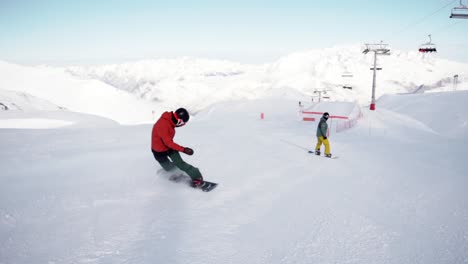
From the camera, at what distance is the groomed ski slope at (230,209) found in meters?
3.83

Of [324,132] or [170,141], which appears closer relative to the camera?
[170,141]

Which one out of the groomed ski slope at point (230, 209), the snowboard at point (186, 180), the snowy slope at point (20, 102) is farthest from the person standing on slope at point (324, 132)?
the snowy slope at point (20, 102)

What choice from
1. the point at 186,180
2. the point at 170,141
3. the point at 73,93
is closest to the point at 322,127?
the point at 186,180

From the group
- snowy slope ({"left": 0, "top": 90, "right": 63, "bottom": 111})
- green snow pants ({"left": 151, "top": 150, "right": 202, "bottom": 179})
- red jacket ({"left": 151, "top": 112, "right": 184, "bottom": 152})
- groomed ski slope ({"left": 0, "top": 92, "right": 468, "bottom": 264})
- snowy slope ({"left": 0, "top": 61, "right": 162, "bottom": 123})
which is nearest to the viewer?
groomed ski slope ({"left": 0, "top": 92, "right": 468, "bottom": 264})

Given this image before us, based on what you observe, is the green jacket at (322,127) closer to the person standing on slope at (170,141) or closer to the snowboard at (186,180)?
the snowboard at (186,180)

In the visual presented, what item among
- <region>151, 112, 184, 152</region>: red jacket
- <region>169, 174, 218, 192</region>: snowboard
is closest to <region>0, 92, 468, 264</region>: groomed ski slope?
<region>169, 174, 218, 192</region>: snowboard

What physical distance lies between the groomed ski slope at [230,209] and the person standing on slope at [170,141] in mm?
456

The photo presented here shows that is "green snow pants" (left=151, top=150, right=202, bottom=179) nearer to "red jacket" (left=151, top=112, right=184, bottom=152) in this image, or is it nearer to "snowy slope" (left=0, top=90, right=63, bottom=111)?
"red jacket" (left=151, top=112, right=184, bottom=152)

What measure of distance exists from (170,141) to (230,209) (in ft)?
5.66

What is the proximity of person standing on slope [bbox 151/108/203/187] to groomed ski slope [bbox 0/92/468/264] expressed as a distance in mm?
456

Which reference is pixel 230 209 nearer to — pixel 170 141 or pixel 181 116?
pixel 170 141

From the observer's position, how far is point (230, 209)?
5082mm

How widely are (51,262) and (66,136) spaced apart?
9646 mm

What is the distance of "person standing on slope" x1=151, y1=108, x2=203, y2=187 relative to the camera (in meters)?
5.28
